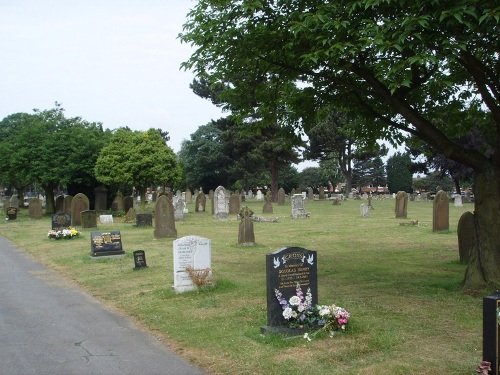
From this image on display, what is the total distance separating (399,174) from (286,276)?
94282mm

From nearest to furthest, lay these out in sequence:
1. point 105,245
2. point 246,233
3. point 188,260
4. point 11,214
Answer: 1. point 188,260
2. point 105,245
3. point 246,233
4. point 11,214

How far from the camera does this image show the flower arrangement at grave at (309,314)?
7648mm

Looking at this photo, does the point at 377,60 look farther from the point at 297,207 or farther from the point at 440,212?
the point at 297,207

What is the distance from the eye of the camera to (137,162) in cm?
3644

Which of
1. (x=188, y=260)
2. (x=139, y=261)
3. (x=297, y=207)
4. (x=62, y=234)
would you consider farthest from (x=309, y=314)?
(x=297, y=207)

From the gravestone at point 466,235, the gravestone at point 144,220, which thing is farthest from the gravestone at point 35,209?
the gravestone at point 466,235

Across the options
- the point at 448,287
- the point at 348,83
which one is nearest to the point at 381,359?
the point at 448,287

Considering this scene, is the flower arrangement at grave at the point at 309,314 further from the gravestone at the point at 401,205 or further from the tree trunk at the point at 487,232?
the gravestone at the point at 401,205

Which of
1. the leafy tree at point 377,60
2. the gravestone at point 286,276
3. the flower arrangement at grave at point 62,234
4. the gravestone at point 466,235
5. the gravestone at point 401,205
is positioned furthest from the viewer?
the gravestone at point 401,205

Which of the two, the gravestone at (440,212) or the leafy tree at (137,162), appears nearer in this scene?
the gravestone at (440,212)

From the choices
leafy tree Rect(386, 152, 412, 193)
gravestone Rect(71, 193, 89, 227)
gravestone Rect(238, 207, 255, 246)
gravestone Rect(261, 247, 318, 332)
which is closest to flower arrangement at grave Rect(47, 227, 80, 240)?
gravestone Rect(71, 193, 89, 227)

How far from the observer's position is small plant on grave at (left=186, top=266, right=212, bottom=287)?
36.3 ft

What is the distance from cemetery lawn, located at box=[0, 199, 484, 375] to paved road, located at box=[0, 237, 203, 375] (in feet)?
1.22

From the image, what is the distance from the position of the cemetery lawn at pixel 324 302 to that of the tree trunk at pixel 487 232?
39 centimetres
